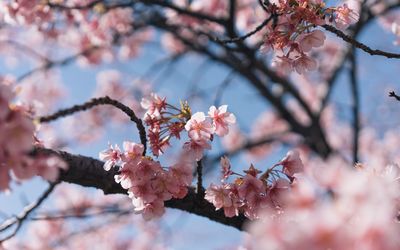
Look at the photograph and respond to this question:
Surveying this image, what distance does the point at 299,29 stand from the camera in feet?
7.50

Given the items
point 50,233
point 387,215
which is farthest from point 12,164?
point 50,233

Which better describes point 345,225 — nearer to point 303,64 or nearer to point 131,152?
point 131,152

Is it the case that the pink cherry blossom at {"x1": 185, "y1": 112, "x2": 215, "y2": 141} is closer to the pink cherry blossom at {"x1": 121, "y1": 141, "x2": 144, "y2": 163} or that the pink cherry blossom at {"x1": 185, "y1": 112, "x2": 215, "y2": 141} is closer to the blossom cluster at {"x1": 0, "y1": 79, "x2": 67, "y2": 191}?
the pink cherry blossom at {"x1": 121, "y1": 141, "x2": 144, "y2": 163}

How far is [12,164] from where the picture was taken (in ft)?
4.80

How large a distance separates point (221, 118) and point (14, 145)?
114 cm

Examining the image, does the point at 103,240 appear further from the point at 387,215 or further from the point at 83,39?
the point at 387,215

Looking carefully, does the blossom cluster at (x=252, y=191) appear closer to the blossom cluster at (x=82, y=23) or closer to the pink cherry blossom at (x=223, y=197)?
the pink cherry blossom at (x=223, y=197)

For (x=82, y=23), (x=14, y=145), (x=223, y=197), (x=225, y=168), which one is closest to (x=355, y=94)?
(x=82, y=23)

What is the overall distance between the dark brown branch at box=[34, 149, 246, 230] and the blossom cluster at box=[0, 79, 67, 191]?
1.56ft

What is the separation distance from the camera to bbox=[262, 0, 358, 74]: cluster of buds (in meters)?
2.25

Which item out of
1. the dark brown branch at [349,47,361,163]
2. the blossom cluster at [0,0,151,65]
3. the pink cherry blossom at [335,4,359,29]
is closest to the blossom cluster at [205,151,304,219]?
the pink cherry blossom at [335,4,359,29]

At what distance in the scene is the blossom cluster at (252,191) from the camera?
213cm

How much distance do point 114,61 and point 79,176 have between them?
5.87 m

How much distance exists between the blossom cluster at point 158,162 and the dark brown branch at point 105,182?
0.40 ft
